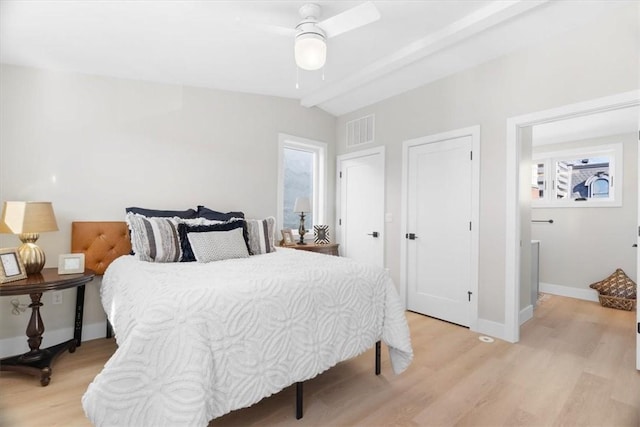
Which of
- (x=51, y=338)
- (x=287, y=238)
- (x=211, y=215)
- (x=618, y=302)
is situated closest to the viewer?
(x=51, y=338)

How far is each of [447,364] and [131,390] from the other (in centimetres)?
215

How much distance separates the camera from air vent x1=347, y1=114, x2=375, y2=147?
4.21 meters

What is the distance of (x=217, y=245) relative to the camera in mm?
2508

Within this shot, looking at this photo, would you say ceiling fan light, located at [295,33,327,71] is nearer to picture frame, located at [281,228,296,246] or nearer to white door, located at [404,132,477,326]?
white door, located at [404,132,477,326]

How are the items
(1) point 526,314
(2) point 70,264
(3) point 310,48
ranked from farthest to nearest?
(1) point 526,314
(2) point 70,264
(3) point 310,48

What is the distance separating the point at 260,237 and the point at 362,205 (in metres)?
1.81

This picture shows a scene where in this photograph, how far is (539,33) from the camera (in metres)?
2.65

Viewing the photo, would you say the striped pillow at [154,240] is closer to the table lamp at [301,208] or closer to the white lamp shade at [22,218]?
the white lamp shade at [22,218]

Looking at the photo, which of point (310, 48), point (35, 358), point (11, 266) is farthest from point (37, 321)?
point (310, 48)

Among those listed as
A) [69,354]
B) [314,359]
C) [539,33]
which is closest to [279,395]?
[314,359]

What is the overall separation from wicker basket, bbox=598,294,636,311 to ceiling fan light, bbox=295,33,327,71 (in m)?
4.56

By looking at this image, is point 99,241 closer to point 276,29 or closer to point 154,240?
point 154,240

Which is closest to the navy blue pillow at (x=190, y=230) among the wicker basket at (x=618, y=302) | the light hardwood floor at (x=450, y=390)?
the light hardwood floor at (x=450, y=390)

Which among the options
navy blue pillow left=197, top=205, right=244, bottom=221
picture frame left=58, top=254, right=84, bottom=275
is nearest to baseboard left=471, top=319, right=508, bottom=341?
navy blue pillow left=197, top=205, right=244, bottom=221
